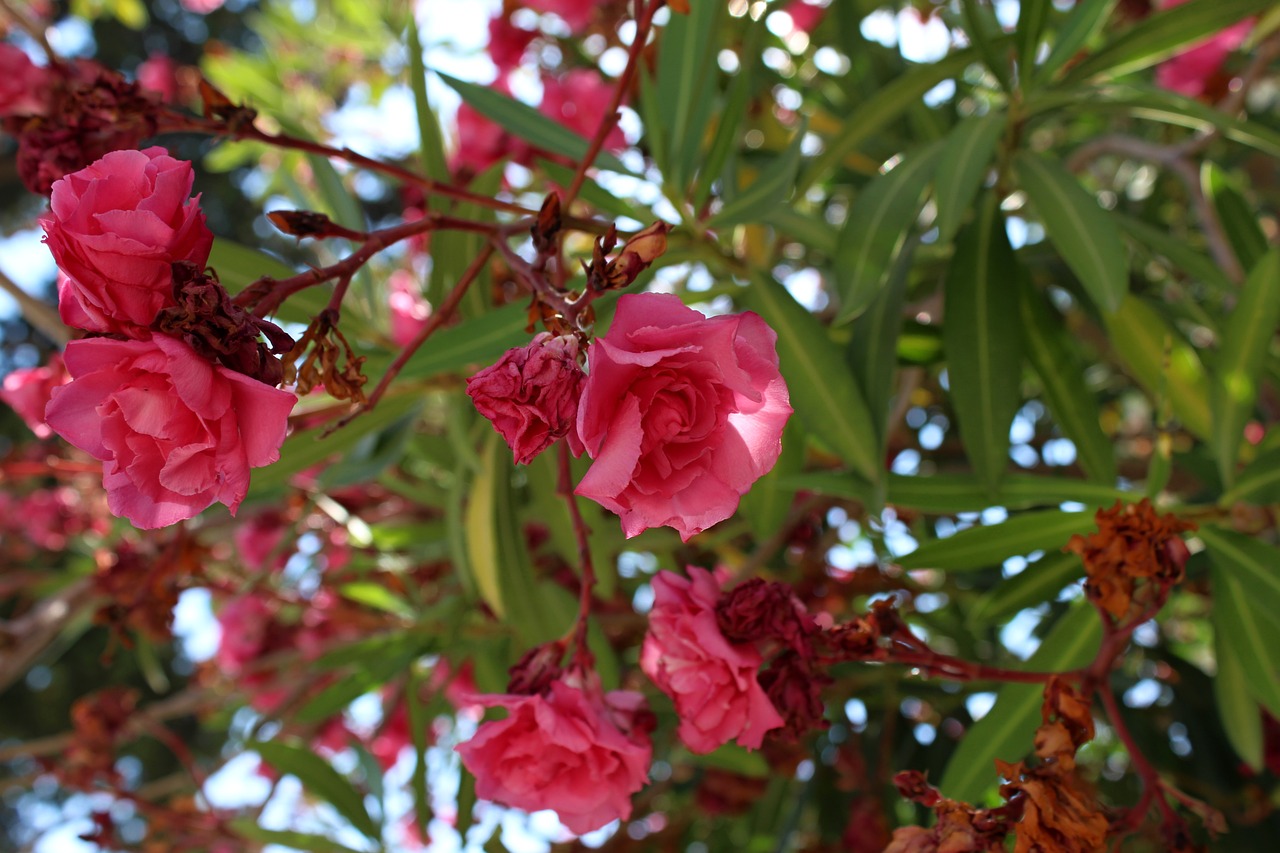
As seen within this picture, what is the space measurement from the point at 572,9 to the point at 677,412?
1.80 metres

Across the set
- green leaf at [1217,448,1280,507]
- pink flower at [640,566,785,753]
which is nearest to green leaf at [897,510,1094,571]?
green leaf at [1217,448,1280,507]

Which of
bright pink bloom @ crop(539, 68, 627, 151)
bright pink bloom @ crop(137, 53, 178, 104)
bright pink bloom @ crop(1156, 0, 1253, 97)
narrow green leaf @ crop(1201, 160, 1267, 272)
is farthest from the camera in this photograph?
bright pink bloom @ crop(137, 53, 178, 104)

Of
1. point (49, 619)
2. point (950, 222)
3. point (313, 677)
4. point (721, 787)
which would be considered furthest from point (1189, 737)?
point (49, 619)

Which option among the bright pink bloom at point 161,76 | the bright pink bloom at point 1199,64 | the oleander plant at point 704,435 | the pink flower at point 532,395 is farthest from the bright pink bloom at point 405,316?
the bright pink bloom at point 161,76

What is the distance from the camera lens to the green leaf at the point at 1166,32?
1260mm

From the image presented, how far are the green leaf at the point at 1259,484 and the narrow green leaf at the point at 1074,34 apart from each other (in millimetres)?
493

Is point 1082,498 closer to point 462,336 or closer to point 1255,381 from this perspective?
point 1255,381

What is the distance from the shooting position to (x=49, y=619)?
181cm

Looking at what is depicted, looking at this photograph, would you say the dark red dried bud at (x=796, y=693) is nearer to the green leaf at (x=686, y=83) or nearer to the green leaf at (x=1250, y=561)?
the green leaf at (x=1250, y=561)

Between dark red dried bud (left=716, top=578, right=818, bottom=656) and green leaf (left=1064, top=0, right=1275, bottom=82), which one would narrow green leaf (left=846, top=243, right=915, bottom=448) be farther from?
green leaf (left=1064, top=0, right=1275, bottom=82)

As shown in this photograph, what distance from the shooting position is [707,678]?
85 cm

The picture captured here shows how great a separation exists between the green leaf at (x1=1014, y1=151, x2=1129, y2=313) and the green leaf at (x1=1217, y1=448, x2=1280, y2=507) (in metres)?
0.23

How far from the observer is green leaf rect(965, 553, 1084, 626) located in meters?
1.15

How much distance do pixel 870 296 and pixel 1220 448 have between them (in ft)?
1.36
